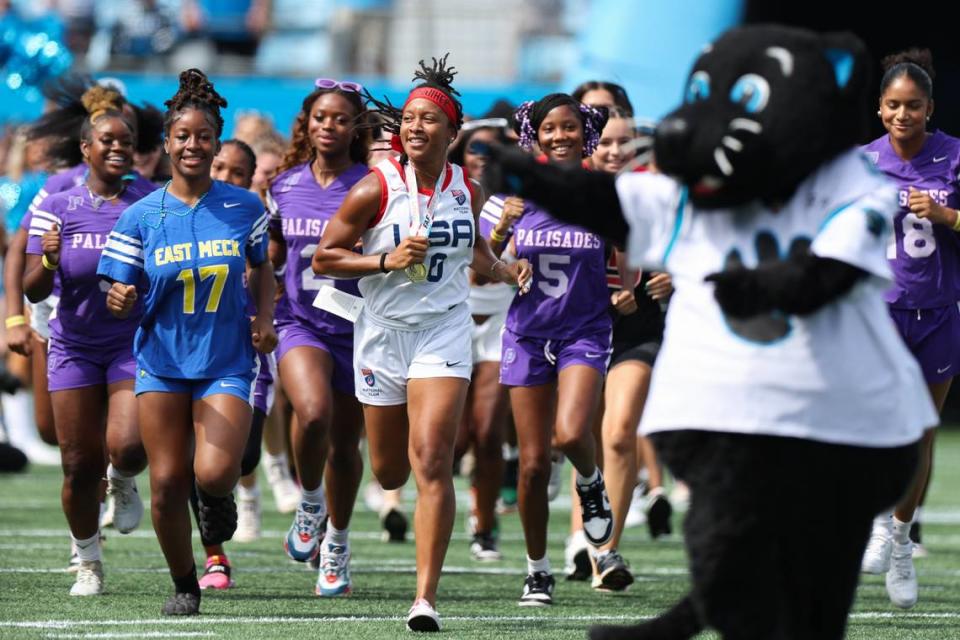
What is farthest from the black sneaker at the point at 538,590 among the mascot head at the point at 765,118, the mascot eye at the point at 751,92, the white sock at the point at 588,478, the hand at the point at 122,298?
the mascot eye at the point at 751,92

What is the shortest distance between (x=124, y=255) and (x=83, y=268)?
787mm

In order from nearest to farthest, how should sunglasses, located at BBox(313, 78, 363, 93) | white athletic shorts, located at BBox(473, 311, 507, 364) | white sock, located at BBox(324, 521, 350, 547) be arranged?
white sock, located at BBox(324, 521, 350, 547)
sunglasses, located at BBox(313, 78, 363, 93)
white athletic shorts, located at BBox(473, 311, 507, 364)

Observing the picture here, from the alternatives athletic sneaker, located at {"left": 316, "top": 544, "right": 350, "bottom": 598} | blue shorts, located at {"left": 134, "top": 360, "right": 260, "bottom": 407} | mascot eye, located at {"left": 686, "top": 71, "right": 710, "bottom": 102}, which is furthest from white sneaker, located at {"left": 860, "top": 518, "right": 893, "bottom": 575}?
mascot eye, located at {"left": 686, "top": 71, "right": 710, "bottom": 102}

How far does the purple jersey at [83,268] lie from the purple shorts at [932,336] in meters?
3.64

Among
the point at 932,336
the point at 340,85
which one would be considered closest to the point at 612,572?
the point at 932,336

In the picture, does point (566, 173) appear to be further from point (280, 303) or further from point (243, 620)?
point (280, 303)

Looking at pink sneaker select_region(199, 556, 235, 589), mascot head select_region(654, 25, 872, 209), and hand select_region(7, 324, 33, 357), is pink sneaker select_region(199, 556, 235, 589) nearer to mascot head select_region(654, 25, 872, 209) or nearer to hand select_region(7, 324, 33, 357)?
hand select_region(7, 324, 33, 357)

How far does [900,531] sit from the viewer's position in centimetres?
824

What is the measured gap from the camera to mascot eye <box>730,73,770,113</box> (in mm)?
4820

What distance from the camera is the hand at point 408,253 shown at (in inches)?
283

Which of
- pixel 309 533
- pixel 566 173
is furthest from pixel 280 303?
pixel 566 173

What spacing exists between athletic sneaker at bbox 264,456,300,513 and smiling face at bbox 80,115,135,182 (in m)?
4.26

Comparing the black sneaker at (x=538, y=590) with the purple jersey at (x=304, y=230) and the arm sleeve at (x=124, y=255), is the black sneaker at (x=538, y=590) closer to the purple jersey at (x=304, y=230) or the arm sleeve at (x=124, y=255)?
the purple jersey at (x=304, y=230)

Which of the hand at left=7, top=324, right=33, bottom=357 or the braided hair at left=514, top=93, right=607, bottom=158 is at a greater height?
the braided hair at left=514, top=93, right=607, bottom=158
